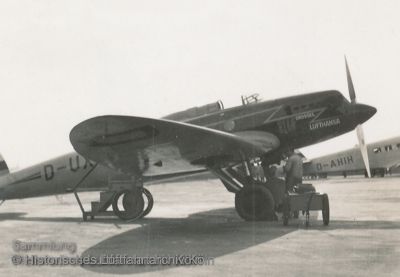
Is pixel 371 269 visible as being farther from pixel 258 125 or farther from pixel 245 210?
pixel 258 125

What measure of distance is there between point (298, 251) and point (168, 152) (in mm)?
4013

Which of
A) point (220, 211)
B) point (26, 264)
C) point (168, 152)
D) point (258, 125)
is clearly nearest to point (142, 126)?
point (168, 152)

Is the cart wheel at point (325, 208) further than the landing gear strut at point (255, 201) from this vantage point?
No

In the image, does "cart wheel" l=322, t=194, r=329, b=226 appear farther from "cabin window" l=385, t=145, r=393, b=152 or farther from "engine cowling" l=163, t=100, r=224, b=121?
"cabin window" l=385, t=145, r=393, b=152

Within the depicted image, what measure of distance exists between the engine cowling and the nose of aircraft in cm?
319

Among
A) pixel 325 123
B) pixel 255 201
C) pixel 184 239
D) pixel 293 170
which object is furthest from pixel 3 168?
pixel 325 123

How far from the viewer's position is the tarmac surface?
5.62 metres

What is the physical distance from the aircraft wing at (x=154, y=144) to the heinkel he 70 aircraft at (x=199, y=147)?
0.7 inches

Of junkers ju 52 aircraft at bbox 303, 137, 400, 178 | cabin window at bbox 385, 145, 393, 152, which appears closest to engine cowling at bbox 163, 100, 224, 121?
junkers ju 52 aircraft at bbox 303, 137, 400, 178

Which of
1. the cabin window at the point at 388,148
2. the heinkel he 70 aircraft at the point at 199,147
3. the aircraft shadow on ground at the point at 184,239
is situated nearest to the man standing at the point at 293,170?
the heinkel he 70 aircraft at the point at 199,147

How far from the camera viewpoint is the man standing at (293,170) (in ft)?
35.4

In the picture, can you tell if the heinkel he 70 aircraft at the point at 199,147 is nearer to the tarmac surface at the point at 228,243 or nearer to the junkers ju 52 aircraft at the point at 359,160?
the tarmac surface at the point at 228,243

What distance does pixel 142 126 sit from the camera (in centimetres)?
814
